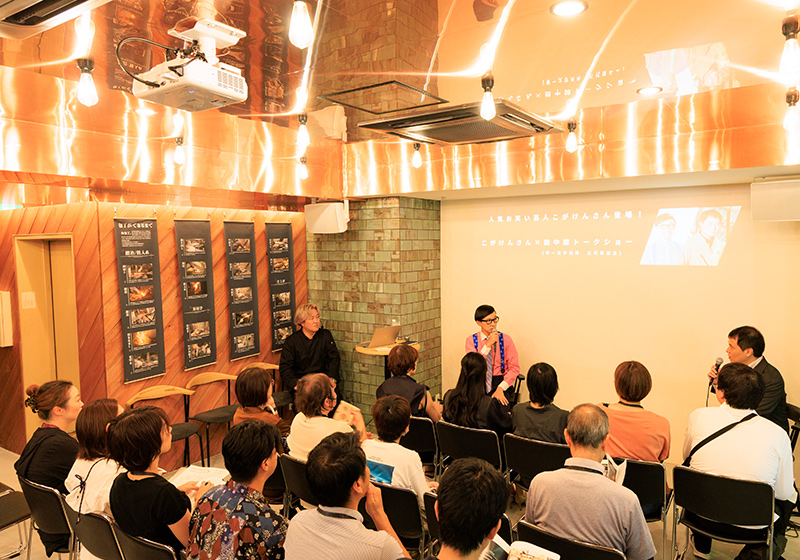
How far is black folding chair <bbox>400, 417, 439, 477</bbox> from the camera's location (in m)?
3.91

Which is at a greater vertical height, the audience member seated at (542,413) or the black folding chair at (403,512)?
the audience member seated at (542,413)

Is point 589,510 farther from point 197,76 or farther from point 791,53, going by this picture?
point 197,76

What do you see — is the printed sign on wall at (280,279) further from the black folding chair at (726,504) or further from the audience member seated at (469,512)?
the audience member seated at (469,512)

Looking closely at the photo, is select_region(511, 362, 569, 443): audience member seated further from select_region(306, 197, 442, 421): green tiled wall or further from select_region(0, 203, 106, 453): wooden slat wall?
select_region(0, 203, 106, 453): wooden slat wall

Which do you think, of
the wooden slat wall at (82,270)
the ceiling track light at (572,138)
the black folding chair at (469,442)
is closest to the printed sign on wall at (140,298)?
the wooden slat wall at (82,270)

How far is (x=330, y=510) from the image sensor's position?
1960 millimetres

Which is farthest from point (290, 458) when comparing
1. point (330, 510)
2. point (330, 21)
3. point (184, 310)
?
point (330, 21)

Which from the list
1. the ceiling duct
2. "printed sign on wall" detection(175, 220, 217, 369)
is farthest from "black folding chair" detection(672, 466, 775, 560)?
"printed sign on wall" detection(175, 220, 217, 369)

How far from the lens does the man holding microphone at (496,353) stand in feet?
17.9

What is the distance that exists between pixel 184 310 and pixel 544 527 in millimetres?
3922

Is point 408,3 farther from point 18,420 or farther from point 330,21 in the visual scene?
point 18,420

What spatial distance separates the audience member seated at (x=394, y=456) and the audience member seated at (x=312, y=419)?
1.13 ft

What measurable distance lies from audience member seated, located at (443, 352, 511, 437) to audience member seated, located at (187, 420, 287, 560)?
6.06 feet

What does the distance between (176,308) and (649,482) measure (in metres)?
4.07
